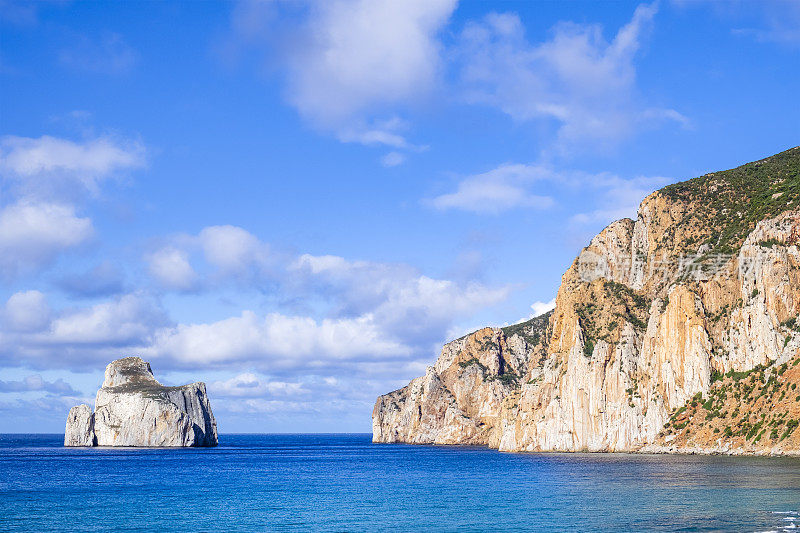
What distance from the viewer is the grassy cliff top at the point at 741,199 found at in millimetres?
171125

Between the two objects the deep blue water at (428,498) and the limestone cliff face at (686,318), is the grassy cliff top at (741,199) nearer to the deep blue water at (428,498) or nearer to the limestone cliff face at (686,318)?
the limestone cliff face at (686,318)

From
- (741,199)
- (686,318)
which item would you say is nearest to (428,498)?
(686,318)

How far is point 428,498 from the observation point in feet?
293

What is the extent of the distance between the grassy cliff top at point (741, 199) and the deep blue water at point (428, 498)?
64456 millimetres

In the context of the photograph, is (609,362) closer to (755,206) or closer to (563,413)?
(563,413)

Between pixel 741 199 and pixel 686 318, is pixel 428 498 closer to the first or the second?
pixel 686 318

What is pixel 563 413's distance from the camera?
18875 cm

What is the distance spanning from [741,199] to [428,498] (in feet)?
433

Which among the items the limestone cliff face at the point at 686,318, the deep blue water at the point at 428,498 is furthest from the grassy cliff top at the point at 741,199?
the deep blue water at the point at 428,498

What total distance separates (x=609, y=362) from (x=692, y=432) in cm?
3027

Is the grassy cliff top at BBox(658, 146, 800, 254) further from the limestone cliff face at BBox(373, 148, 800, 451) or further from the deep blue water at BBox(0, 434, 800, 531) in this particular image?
the deep blue water at BBox(0, 434, 800, 531)

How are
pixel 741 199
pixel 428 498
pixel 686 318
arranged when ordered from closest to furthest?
pixel 428 498
pixel 686 318
pixel 741 199

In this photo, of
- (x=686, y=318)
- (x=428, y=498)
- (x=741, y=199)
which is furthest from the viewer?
(x=741, y=199)

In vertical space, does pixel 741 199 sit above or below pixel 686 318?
above
